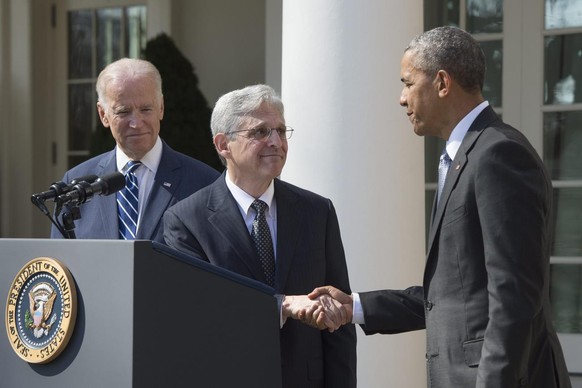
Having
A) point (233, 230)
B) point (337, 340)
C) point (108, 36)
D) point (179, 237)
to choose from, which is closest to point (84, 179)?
point (179, 237)

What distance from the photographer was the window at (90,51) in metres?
9.22

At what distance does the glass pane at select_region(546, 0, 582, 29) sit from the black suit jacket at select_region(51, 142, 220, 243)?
397 centimetres

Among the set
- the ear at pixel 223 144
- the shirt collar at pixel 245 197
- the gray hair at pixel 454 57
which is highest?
the gray hair at pixel 454 57

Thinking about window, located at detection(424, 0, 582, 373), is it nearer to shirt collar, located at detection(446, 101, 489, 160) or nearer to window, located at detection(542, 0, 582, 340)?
window, located at detection(542, 0, 582, 340)

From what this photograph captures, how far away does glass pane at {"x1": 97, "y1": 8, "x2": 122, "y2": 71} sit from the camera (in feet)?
30.5

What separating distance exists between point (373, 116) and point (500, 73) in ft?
8.78

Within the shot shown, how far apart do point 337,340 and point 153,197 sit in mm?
935

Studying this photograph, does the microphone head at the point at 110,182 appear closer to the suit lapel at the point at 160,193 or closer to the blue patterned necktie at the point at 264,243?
the blue patterned necktie at the point at 264,243

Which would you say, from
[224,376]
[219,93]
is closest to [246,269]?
[224,376]

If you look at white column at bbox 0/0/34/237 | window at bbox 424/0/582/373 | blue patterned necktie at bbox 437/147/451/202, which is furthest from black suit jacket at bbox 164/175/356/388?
white column at bbox 0/0/34/237

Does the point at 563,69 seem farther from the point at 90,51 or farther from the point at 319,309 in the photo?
the point at 319,309

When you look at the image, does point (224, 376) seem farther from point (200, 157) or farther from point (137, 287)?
point (200, 157)

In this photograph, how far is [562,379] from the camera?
2961 millimetres

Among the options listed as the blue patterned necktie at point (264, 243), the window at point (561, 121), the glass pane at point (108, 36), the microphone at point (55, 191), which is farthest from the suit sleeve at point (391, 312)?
the glass pane at point (108, 36)
